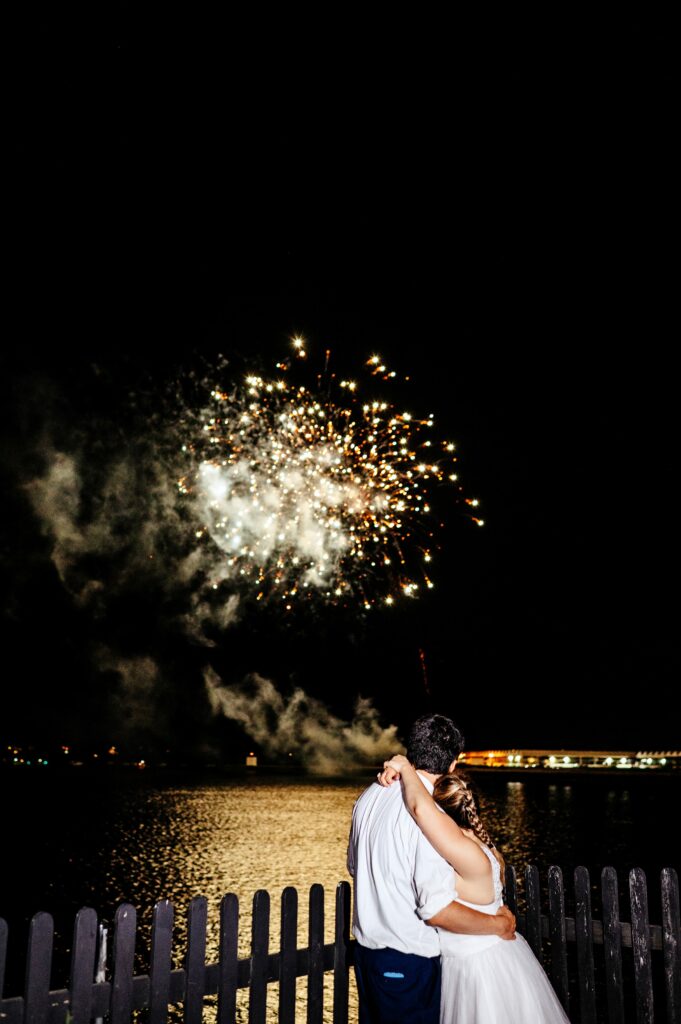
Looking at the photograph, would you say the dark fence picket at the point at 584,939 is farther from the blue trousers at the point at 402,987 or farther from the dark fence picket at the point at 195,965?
the dark fence picket at the point at 195,965

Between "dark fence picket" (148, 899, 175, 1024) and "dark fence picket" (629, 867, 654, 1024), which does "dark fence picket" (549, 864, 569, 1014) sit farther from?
"dark fence picket" (148, 899, 175, 1024)

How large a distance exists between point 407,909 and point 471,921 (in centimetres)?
35

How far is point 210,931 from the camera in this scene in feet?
38.5

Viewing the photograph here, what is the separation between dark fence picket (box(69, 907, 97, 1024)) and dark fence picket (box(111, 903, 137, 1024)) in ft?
0.51

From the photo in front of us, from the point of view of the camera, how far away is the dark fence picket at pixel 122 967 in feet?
14.8

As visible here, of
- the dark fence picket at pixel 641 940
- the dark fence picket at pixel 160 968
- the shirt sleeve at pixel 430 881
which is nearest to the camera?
the shirt sleeve at pixel 430 881

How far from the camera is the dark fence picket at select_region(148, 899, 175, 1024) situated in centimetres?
468

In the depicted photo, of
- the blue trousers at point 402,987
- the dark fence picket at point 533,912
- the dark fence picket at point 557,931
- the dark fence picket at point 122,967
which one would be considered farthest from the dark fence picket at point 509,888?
the dark fence picket at point 122,967

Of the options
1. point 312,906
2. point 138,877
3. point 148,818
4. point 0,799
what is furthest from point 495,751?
point 312,906

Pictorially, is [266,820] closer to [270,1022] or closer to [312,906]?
[270,1022]

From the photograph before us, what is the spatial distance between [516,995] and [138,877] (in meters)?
16.0

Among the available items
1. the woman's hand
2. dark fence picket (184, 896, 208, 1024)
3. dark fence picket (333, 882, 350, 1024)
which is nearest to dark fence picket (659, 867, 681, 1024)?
dark fence picket (333, 882, 350, 1024)

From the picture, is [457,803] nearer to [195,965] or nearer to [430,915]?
[430,915]

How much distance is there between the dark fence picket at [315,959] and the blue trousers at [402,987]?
4.12 feet
